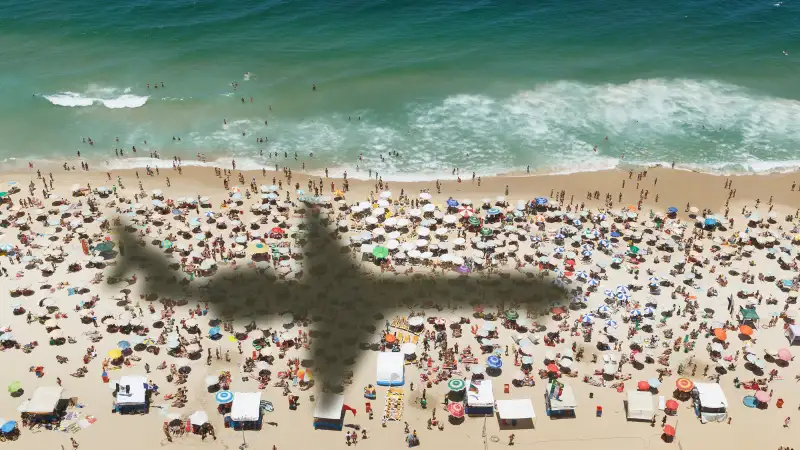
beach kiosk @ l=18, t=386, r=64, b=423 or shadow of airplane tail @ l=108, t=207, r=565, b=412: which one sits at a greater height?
shadow of airplane tail @ l=108, t=207, r=565, b=412

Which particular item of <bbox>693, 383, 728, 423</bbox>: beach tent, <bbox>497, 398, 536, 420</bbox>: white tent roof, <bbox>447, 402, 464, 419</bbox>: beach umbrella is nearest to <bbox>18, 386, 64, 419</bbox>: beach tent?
<bbox>447, 402, 464, 419</bbox>: beach umbrella

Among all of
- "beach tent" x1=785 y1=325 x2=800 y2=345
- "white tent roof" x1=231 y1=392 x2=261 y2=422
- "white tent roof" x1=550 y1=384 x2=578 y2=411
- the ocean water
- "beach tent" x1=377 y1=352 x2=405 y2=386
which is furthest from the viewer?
the ocean water

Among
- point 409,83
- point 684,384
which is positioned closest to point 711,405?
point 684,384

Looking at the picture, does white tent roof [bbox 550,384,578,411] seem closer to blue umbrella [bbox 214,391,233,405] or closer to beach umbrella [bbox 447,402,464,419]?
beach umbrella [bbox 447,402,464,419]

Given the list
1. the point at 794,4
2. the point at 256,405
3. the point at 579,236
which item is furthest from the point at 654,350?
the point at 794,4

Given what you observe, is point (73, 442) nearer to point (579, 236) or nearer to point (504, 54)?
point (579, 236)

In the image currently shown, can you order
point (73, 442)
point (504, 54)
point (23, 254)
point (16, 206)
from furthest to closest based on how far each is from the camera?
1. point (504, 54)
2. point (16, 206)
3. point (23, 254)
4. point (73, 442)

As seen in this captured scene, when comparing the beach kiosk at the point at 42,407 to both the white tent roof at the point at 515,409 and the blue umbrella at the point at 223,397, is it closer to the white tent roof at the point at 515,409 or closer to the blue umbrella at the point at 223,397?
the blue umbrella at the point at 223,397

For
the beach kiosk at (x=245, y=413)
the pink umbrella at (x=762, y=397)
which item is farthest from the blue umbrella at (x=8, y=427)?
the pink umbrella at (x=762, y=397)
